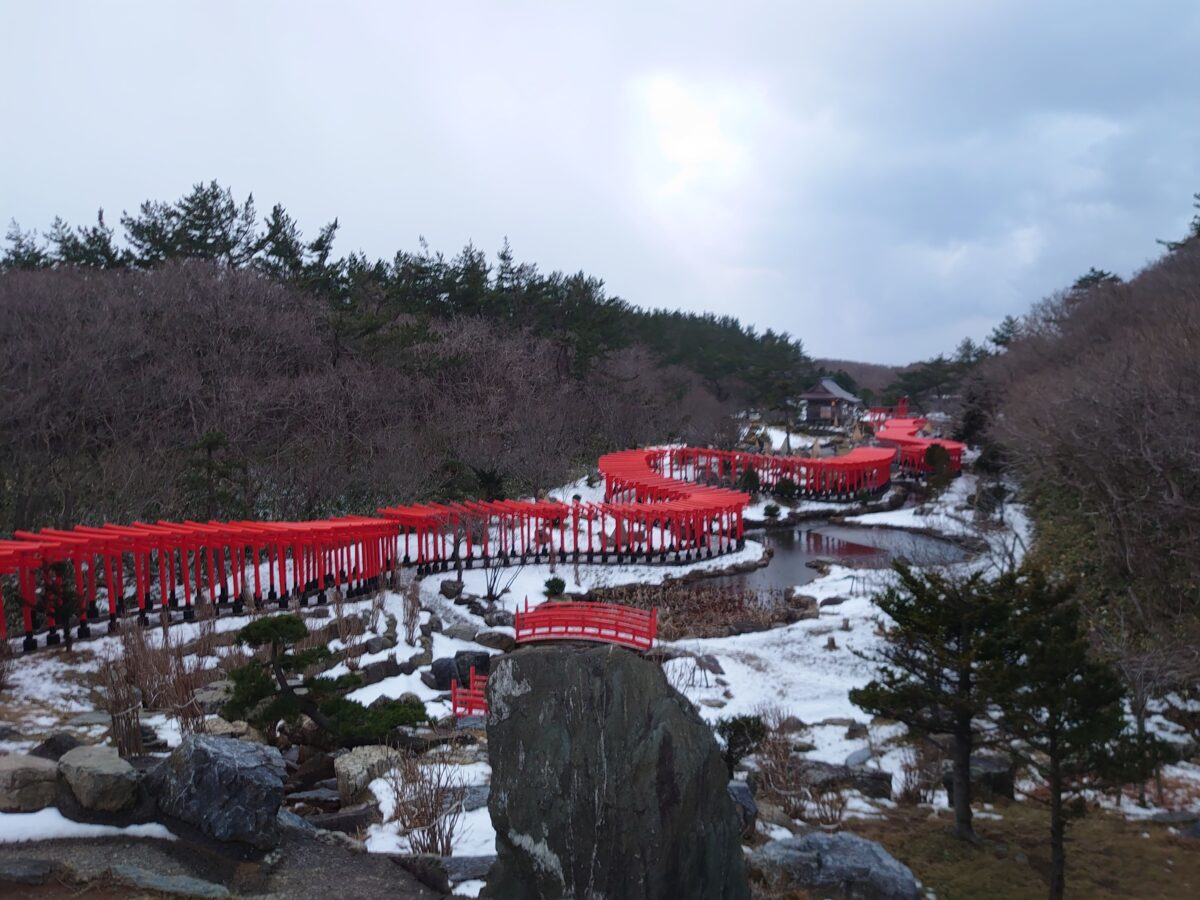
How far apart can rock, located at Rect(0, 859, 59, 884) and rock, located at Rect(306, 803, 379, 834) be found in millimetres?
1741

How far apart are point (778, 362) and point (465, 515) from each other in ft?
115

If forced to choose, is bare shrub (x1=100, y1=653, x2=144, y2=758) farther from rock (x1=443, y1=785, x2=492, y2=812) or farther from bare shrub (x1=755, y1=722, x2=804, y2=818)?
bare shrub (x1=755, y1=722, x2=804, y2=818)

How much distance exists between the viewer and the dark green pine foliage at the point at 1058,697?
21.2ft

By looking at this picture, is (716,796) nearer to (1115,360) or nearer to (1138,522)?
(1138,522)

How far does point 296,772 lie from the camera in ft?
25.9

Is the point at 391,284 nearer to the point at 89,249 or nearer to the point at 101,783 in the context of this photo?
the point at 89,249

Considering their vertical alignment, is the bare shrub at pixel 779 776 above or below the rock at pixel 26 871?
below

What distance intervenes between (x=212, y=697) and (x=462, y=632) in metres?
5.96

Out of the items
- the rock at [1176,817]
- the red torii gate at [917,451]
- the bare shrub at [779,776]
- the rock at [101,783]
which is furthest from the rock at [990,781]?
the red torii gate at [917,451]

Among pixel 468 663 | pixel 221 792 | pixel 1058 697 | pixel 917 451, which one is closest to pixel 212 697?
pixel 221 792

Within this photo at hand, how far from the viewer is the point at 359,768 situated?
291 inches

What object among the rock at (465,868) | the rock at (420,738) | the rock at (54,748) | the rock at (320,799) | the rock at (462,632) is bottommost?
the rock at (462,632)

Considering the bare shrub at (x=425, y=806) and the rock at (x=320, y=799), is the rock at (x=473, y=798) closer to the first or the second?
the bare shrub at (x=425, y=806)

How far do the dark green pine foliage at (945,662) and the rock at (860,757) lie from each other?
7.31 ft
